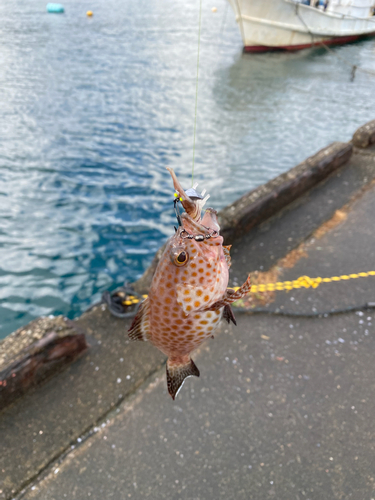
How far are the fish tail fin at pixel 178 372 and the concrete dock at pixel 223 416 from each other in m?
2.45

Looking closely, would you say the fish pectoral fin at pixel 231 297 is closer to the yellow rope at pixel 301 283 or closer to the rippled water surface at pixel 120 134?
the yellow rope at pixel 301 283

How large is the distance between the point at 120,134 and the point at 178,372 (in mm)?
13021

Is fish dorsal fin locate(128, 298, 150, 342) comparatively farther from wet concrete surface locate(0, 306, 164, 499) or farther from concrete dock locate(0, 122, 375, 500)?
wet concrete surface locate(0, 306, 164, 499)

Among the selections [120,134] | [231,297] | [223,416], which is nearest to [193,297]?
[231,297]

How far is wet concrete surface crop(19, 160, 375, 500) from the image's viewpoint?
354 centimetres

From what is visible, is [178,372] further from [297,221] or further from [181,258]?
[297,221]

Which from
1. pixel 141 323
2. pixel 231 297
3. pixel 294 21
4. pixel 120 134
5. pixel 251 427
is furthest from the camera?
pixel 294 21

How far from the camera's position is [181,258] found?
5.06 feet

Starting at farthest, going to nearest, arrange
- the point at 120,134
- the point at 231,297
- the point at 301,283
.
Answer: the point at 120,134 < the point at 301,283 < the point at 231,297

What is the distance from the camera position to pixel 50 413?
159 inches

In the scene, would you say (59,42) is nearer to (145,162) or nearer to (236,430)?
(145,162)

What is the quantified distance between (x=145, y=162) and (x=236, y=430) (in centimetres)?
954

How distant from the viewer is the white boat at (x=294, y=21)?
2512 centimetres

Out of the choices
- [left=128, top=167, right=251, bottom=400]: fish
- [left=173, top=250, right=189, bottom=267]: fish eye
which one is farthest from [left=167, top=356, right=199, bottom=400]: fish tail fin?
[left=173, top=250, right=189, bottom=267]: fish eye
